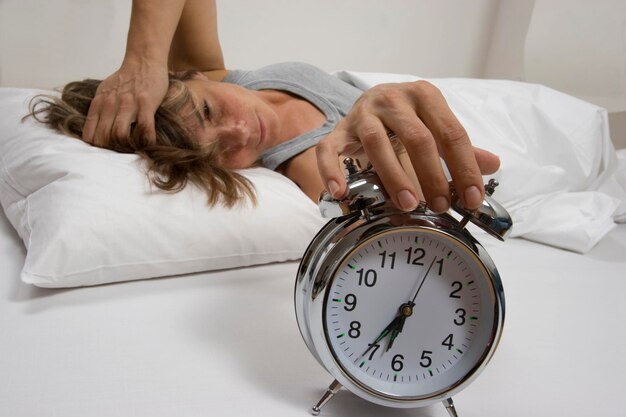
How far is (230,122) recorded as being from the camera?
4.33 ft

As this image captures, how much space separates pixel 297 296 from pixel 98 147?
0.68 metres

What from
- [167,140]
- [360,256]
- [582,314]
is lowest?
[582,314]

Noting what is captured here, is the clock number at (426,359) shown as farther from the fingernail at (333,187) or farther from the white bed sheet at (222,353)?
the fingernail at (333,187)

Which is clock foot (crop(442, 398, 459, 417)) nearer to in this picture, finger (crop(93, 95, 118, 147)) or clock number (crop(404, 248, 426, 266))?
clock number (crop(404, 248, 426, 266))

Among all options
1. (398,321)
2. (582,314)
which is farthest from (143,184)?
(582,314)

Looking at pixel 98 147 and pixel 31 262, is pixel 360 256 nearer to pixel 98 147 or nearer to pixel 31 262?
pixel 31 262

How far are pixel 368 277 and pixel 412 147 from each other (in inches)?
6.3

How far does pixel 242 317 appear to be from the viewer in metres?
0.85

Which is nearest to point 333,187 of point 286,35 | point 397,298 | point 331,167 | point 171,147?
point 331,167

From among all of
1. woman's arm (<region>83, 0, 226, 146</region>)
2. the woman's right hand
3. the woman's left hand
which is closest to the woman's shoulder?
woman's arm (<region>83, 0, 226, 146</region>)

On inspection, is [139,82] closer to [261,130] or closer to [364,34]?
[261,130]

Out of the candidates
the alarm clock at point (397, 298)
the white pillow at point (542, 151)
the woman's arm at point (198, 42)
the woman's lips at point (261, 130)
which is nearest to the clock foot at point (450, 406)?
the alarm clock at point (397, 298)

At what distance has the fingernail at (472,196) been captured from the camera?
630 millimetres

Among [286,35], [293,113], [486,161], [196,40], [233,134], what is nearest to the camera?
[486,161]
